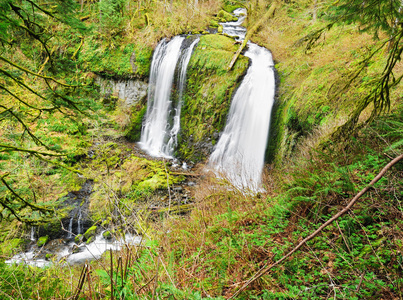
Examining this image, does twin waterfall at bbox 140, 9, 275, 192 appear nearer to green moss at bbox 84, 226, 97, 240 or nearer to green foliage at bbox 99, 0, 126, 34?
green foliage at bbox 99, 0, 126, 34

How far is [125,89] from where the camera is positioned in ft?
44.0

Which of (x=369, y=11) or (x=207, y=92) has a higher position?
(x=369, y=11)

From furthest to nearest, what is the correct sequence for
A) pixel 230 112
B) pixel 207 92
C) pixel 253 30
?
pixel 253 30 < pixel 207 92 < pixel 230 112

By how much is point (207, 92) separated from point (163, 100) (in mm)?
2854

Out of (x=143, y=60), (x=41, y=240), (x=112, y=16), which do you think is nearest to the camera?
(x=41, y=240)

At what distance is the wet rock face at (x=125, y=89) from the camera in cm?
1315

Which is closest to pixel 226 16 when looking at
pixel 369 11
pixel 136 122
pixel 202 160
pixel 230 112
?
pixel 230 112

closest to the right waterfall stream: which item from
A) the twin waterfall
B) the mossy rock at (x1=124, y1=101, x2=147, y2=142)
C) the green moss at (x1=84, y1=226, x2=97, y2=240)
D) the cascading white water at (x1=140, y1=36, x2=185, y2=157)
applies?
the twin waterfall

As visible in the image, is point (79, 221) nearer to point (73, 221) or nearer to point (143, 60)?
point (73, 221)

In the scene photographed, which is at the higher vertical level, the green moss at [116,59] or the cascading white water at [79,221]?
the green moss at [116,59]

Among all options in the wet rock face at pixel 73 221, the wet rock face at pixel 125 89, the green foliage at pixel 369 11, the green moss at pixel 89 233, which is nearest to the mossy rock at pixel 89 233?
the green moss at pixel 89 233

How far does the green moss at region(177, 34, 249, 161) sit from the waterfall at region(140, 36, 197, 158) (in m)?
0.51

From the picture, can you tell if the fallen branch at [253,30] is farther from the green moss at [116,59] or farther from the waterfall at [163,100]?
the green moss at [116,59]

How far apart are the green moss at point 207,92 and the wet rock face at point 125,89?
3.12m
